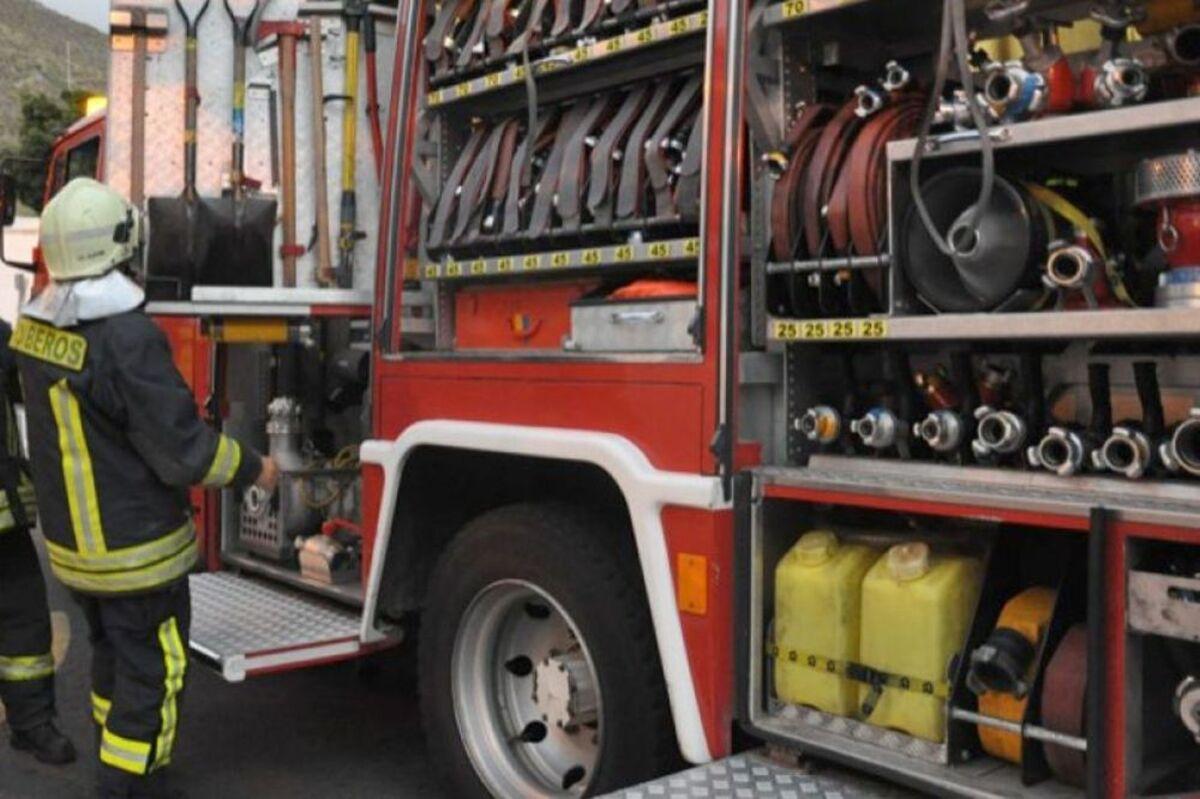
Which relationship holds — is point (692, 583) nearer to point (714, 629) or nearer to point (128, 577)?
point (714, 629)

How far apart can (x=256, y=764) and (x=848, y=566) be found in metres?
2.70

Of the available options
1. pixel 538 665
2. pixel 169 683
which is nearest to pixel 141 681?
pixel 169 683

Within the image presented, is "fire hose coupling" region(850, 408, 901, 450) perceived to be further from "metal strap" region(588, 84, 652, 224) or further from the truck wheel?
"metal strap" region(588, 84, 652, 224)

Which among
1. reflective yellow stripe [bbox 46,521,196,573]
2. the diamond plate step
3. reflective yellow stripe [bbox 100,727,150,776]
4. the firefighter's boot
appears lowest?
the firefighter's boot

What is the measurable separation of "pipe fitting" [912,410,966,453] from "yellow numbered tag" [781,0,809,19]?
1.00 m

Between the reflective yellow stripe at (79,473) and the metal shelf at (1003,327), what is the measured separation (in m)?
2.09

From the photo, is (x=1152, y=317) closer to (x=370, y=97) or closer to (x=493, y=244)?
(x=493, y=244)

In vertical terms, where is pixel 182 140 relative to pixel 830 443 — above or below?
above

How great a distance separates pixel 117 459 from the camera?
3.91 meters

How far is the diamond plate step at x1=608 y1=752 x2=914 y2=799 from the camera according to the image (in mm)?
2971

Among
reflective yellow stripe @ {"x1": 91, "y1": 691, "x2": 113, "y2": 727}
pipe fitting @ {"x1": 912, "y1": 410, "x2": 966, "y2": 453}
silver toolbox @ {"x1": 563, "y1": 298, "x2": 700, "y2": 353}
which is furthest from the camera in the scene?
reflective yellow stripe @ {"x1": 91, "y1": 691, "x2": 113, "y2": 727}

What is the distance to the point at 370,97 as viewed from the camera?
17.3 ft

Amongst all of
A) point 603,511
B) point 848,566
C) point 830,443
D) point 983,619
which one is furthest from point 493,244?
point 983,619

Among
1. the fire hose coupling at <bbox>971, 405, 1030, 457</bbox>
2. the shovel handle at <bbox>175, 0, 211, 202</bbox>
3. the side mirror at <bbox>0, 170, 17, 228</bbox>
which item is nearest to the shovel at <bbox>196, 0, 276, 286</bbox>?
the shovel handle at <bbox>175, 0, 211, 202</bbox>
